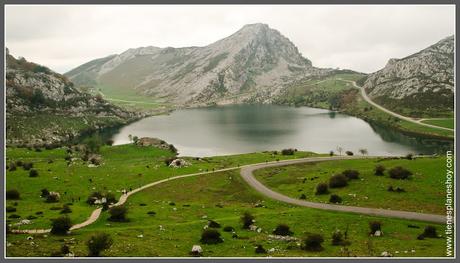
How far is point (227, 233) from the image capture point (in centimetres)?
6831

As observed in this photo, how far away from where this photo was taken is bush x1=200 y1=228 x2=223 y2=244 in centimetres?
6247

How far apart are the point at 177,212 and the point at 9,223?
28351 mm

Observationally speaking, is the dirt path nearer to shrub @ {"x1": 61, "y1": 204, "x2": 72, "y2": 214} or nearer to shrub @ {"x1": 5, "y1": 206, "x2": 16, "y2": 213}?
shrub @ {"x1": 61, "y1": 204, "x2": 72, "y2": 214}

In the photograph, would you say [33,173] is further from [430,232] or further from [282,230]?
[430,232]

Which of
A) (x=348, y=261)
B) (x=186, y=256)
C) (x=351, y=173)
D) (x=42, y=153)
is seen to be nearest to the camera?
(x=348, y=261)

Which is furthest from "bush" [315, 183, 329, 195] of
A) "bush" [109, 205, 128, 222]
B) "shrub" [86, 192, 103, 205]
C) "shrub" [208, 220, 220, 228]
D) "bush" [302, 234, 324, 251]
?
"shrub" [86, 192, 103, 205]

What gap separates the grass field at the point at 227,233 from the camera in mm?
56750

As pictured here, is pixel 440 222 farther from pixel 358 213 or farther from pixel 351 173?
pixel 351 173

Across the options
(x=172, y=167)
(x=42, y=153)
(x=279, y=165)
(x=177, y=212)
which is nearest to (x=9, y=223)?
(x=177, y=212)

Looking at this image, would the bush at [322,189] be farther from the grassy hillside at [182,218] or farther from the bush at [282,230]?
the bush at [282,230]

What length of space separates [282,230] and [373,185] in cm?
3558

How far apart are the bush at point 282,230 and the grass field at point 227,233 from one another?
3.75 feet

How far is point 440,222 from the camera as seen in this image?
71.8 meters

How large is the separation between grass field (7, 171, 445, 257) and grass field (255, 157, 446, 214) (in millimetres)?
8778
